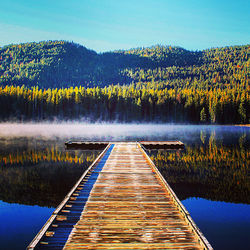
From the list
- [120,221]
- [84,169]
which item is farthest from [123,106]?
[120,221]

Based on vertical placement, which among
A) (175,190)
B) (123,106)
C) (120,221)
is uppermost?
(123,106)

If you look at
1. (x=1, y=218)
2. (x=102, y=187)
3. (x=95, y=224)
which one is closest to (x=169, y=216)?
(x=95, y=224)

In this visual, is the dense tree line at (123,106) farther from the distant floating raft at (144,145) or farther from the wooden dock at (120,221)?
the wooden dock at (120,221)

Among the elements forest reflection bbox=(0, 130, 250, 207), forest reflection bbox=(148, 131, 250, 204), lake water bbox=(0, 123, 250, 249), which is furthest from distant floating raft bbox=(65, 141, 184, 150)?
lake water bbox=(0, 123, 250, 249)

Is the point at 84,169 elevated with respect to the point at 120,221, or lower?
lower

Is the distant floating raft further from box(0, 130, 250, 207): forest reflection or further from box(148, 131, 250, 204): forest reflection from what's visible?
box(148, 131, 250, 204): forest reflection

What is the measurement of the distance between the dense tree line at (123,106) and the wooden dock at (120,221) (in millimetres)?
81967

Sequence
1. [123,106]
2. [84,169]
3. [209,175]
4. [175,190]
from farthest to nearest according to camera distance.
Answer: [123,106], [84,169], [209,175], [175,190]

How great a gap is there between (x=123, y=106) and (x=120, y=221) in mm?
87535

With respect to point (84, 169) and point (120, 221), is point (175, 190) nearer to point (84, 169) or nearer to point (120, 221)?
point (120, 221)

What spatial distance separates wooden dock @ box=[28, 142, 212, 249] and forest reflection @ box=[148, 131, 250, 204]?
149 inches

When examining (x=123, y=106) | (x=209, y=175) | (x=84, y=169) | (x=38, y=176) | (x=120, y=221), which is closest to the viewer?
(x=120, y=221)

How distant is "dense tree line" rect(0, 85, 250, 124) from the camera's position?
86.4m

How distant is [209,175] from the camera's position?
588 inches
